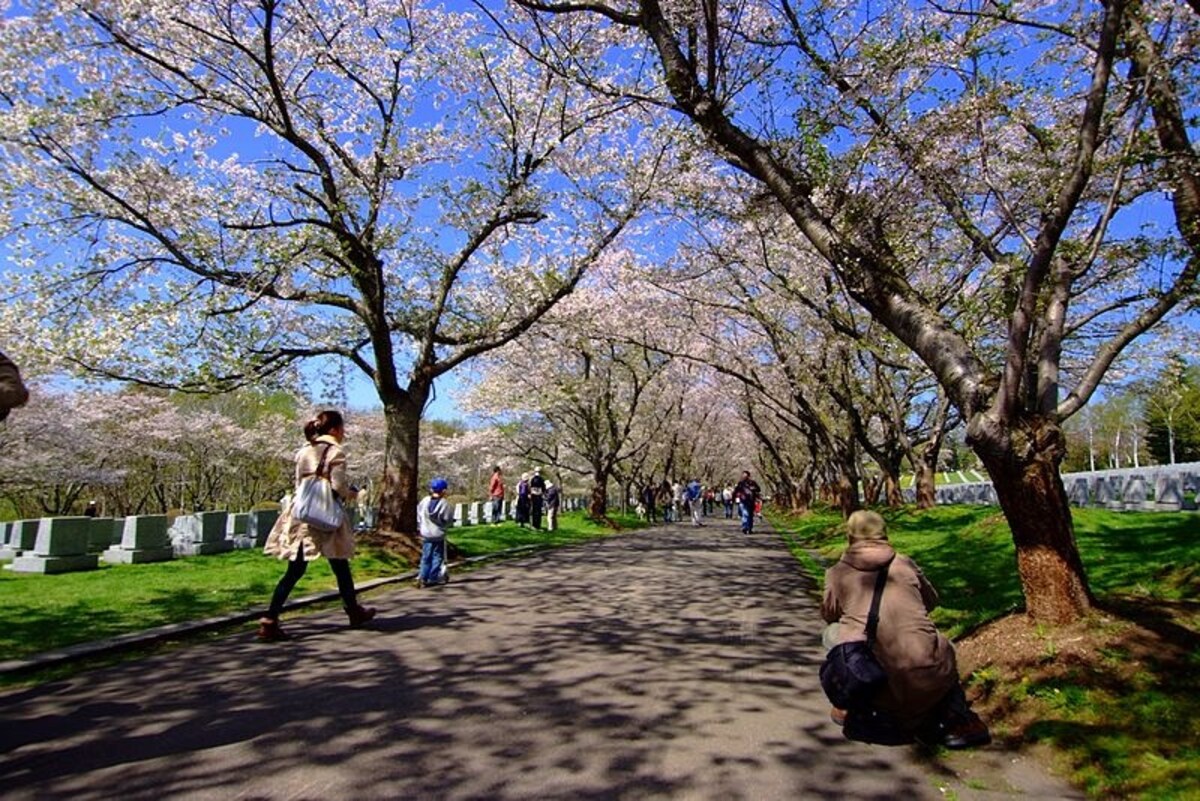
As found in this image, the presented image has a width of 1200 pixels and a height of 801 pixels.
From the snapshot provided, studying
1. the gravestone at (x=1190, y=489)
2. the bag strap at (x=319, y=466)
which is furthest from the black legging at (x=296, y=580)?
the gravestone at (x=1190, y=489)

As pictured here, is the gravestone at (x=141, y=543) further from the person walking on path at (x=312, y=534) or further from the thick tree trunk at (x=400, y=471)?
the person walking on path at (x=312, y=534)

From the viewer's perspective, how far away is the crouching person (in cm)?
409

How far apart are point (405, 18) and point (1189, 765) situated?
1413 cm

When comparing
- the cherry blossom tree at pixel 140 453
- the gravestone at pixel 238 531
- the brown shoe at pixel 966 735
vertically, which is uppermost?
the cherry blossom tree at pixel 140 453

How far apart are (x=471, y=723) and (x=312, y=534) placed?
314 cm

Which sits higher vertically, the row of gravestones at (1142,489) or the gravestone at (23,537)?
the row of gravestones at (1142,489)

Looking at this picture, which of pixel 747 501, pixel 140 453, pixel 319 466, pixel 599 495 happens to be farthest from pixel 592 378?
pixel 140 453

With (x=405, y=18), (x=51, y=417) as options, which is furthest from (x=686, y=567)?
(x=51, y=417)

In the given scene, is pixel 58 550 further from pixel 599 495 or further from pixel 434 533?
pixel 599 495

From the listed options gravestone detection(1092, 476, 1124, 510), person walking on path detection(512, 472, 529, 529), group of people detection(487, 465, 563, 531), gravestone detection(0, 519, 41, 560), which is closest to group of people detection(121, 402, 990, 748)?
gravestone detection(0, 519, 41, 560)

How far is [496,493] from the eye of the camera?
2727 cm

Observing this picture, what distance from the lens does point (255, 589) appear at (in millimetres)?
9570

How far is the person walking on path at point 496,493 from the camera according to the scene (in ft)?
86.9

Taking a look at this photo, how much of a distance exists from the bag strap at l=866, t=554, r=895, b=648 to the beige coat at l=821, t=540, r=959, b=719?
0.06ft
